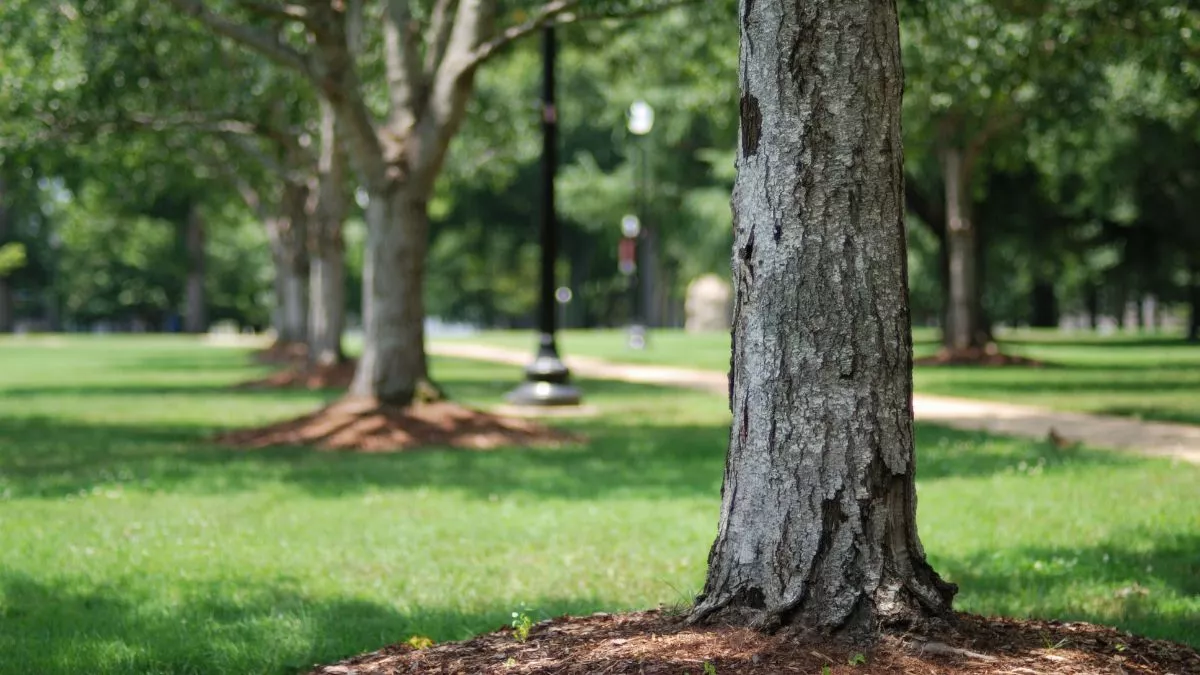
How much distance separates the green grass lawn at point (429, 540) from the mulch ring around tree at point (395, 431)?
0.50m

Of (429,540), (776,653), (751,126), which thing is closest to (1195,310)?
(429,540)

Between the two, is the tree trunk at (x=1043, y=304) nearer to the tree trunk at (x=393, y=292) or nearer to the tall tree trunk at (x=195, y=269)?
the tall tree trunk at (x=195, y=269)

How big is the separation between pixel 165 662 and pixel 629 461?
6.99 metres

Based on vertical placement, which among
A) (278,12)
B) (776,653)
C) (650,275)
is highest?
(278,12)

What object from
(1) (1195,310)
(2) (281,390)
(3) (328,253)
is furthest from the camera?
(1) (1195,310)

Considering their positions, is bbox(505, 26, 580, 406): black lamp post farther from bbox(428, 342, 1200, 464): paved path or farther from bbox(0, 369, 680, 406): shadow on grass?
bbox(428, 342, 1200, 464): paved path

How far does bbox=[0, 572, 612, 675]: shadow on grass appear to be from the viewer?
208 inches

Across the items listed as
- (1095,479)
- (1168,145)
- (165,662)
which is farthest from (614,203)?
(165,662)

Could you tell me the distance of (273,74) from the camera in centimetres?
2244

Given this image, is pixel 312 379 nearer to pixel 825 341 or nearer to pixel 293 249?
pixel 293 249

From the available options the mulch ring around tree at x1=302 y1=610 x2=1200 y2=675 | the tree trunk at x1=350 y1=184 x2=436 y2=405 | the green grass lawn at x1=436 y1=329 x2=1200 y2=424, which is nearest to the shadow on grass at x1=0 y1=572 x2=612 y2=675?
the mulch ring around tree at x1=302 y1=610 x2=1200 y2=675

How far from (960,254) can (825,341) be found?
25.8 metres

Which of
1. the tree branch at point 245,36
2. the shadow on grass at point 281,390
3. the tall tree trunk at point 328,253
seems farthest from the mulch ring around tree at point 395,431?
the tall tree trunk at point 328,253

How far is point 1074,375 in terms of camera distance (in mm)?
24703
